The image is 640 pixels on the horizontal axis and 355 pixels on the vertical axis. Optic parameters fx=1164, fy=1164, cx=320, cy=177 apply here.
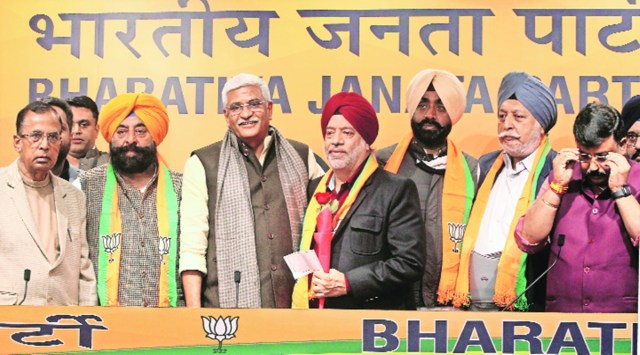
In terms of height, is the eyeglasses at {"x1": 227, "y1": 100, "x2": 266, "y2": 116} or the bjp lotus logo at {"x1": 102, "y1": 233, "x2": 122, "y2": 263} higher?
the eyeglasses at {"x1": 227, "y1": 100, "x2": 266, "y2": 116}

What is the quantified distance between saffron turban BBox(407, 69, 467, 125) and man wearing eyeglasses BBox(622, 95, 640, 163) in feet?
2.65

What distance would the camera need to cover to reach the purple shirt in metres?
5.48

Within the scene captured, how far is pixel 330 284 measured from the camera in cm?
566

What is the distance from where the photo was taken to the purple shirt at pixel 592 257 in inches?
216

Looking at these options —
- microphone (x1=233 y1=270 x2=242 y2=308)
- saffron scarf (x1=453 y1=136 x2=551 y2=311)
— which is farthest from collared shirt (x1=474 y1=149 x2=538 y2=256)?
microphone (x1=233 y1=270 x2=242 y2=308)

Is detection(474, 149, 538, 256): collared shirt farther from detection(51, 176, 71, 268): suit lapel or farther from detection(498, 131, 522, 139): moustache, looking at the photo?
detection(51, 176, 71, 268): suit lapel

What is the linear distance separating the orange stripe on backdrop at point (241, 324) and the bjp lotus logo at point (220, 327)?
20 millimetres

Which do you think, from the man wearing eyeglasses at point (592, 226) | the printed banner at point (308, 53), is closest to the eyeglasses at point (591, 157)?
the man wearing eyeglasses at point (592, 226)

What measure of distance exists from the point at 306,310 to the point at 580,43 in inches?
76.6

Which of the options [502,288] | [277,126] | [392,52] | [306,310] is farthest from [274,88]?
[502,288]

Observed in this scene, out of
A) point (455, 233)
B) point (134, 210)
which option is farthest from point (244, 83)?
point (455, 233)

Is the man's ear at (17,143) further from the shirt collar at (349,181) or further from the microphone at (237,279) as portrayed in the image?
the shirt collar at (349,181)

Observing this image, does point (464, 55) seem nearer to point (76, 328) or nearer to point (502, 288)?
point (502, 288)

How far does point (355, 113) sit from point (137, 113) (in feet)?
3.75
